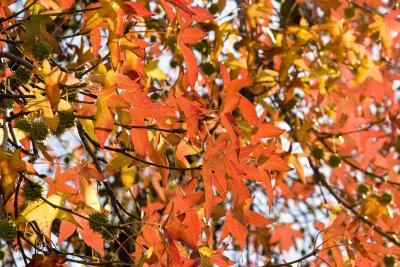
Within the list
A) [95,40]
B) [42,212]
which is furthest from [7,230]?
[95,40]

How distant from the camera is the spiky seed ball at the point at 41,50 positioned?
1720 millimetres

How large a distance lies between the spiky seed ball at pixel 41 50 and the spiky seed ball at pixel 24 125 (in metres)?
0.13

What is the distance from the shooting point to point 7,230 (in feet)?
5.44

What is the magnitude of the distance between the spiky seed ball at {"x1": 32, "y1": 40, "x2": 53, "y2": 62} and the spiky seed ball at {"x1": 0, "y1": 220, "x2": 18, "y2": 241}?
0.32m

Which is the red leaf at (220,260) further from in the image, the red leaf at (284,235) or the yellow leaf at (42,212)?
the red leaf at (284,235)

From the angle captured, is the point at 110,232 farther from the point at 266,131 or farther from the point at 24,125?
the point at 266,131

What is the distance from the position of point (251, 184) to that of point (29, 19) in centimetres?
225

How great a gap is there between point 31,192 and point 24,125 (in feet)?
0.46

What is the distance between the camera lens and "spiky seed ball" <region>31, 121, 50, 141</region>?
1.74 metres

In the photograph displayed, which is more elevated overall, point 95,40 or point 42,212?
point 95,40

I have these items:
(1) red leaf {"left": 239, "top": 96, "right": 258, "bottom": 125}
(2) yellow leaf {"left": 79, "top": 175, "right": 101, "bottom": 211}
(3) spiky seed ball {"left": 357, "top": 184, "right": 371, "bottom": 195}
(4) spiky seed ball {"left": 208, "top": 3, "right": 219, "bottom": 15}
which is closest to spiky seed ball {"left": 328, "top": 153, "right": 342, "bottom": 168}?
(3) spiky seed ball {"left": 357, "top": 184, "right": 371, "bottom": 195}

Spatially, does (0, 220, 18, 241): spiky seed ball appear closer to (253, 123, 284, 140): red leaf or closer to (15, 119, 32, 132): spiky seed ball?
(15, 119, 32, 132): spiky seed ball

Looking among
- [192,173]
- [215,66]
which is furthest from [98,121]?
[215,66]

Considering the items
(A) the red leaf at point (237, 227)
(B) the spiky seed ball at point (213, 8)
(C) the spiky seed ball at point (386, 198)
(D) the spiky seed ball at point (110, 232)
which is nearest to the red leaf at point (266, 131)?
(A) the red leaf at point (237, 227)
